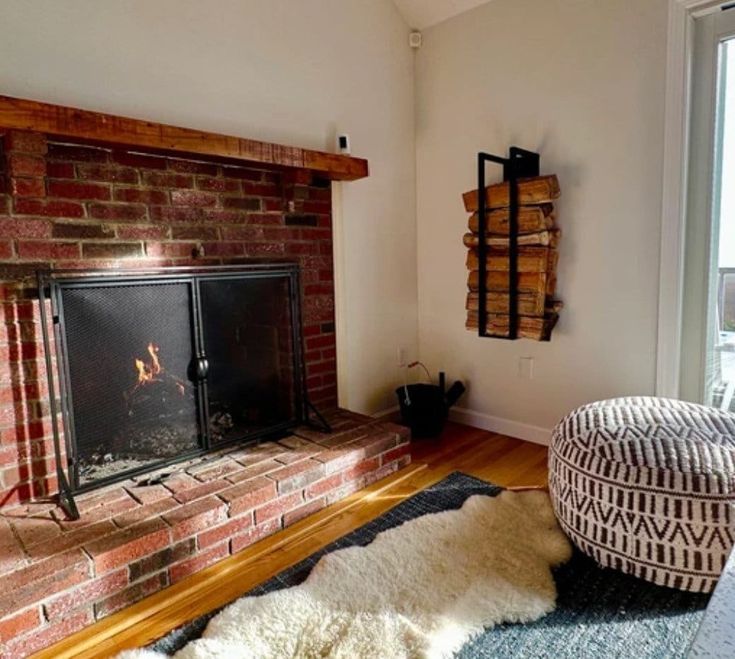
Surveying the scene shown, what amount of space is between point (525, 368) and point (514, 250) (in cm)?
70

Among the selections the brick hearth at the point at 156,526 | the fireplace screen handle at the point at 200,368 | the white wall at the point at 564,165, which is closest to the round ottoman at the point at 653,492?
the white wall at the point at 564,165

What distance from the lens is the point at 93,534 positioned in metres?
1.60

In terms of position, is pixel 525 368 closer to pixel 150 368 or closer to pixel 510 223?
pixel 510 223

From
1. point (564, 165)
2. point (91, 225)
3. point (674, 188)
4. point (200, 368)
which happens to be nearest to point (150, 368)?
point (200, 368)

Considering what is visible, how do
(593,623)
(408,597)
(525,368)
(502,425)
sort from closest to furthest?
1. (593,623)
2. (408,597)
3. (525,368)
4. (502,425)

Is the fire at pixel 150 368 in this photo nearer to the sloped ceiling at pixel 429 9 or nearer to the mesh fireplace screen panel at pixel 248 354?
the mesh fireplace screen panel at pixel 248 354

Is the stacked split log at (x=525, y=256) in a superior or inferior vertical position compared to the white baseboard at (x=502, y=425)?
superior

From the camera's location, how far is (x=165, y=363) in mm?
2084

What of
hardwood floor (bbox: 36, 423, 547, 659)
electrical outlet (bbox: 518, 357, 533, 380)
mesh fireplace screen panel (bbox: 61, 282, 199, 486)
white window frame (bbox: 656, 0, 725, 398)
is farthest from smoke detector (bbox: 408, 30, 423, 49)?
hardwood floor (bbox: 36, 423, 547, 659)

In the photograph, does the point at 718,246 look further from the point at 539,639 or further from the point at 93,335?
the point at 93,335

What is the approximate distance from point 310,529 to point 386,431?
26.1 inches

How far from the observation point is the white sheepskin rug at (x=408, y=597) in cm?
134

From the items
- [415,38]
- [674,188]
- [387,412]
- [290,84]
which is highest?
[415,38]

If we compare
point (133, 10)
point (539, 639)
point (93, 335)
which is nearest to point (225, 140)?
point (133, 10)
